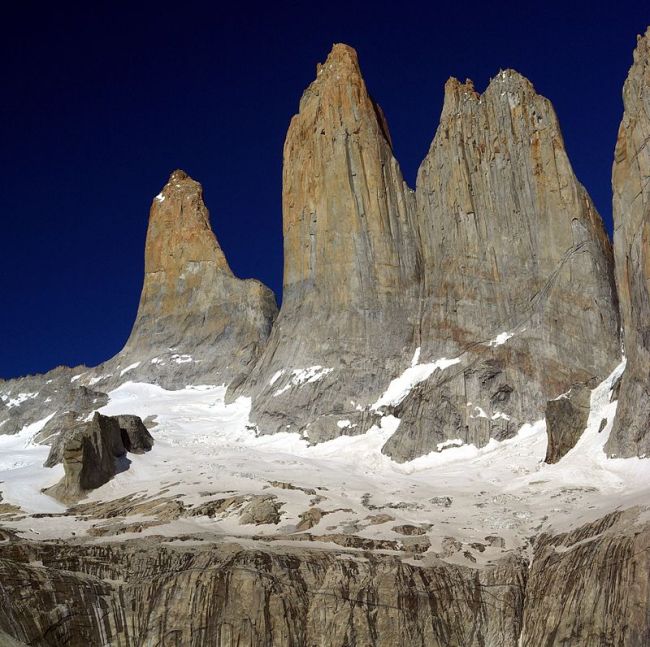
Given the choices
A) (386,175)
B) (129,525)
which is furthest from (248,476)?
(386,175)

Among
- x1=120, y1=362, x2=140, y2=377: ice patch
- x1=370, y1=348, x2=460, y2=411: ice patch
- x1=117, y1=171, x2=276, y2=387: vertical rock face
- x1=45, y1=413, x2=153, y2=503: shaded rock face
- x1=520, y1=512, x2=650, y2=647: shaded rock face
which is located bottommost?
x1=520, y1=512, x2=650, y2=647: shaded rock face

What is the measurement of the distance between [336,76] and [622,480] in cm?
5660

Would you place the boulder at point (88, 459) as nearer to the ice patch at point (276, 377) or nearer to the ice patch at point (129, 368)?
the ice patch at point (276, 377)

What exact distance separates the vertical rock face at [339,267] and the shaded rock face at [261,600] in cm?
3051

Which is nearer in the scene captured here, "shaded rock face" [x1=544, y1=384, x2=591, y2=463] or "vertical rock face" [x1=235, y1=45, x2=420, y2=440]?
"shaded rock face" [x1=544, y1=384, x2=591, y2=463]

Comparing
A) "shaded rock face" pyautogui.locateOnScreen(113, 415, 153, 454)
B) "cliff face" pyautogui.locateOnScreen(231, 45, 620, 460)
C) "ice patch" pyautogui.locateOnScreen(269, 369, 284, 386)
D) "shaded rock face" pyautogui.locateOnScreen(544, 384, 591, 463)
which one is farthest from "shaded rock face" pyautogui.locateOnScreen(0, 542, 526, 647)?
"ice patch" pyautogui.locateOnScreen(269, 369, 284, 386)

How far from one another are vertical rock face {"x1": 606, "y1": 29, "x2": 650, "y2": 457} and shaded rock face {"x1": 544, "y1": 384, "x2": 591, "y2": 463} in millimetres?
3988

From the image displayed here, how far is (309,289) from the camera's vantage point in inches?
2985

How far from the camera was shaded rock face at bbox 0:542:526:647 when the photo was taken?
27781 mm

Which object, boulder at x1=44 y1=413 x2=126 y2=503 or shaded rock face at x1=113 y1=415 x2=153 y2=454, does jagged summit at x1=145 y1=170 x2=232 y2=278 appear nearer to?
shaded rock face at x1=113 y1=415 x2=153 y2=454

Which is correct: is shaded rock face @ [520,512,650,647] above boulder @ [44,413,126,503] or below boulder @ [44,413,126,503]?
below

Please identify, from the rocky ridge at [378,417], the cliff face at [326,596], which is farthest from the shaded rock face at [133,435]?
the cliff face at [326,596]

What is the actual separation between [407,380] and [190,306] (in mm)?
43466

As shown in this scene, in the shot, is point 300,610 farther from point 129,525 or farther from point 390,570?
point 129,525
